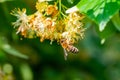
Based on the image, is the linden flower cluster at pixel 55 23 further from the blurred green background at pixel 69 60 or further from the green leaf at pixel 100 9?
the blurred green background at pixel 69 60

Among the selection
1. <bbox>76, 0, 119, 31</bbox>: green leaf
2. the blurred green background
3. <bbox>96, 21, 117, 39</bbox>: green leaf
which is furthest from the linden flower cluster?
the blurred green background

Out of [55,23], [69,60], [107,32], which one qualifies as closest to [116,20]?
[107,32]

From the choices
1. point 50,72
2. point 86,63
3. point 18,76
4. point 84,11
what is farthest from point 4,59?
point 84,11

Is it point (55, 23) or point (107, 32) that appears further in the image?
point (107, 32)

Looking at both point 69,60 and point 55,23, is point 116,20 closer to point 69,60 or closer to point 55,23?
point 55,23

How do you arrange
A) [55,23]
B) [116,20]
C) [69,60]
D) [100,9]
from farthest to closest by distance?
[69,60]
[116,20]
[55,23]
[100,9]

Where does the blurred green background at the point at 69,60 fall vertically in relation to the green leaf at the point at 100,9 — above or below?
below

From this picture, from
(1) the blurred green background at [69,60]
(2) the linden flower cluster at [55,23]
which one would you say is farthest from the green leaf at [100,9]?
(1) the blurred green background at [69,60]

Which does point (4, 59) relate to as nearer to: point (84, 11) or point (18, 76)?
point (18, 76)
